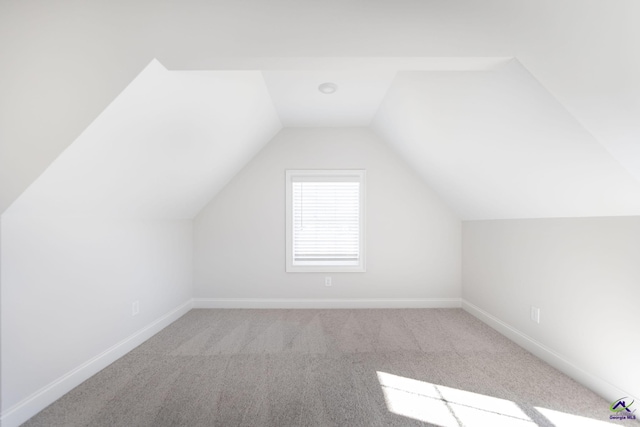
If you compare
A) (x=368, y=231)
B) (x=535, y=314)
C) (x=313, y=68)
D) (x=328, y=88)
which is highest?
(x=328, y=88)

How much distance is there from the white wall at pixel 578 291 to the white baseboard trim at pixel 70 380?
3.69 m

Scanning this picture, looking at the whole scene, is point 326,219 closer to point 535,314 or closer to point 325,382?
point 325,382

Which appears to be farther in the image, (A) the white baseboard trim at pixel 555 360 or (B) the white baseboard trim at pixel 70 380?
(A) the white baseboard trim at pixel 555 360

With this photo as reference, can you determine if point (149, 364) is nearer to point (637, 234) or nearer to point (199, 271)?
point (199, 271)

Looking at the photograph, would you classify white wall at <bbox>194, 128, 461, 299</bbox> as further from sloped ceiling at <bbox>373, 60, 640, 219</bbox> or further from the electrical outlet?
the electrical outlet

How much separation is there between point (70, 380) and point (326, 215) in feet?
10.3

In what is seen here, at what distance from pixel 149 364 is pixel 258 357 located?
910 mm

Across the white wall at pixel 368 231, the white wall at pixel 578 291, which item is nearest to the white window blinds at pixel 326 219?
the white wall at pixel 368 231

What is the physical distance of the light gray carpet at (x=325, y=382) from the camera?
2.06 meters

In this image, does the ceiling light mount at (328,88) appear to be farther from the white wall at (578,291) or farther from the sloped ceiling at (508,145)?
the white wall at (578,291)

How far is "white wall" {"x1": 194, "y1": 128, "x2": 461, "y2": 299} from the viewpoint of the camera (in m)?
4.49

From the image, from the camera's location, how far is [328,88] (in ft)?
10.5

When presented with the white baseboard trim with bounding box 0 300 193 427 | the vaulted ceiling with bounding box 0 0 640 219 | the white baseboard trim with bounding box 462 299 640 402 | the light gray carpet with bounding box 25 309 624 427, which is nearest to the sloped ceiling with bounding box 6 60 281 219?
the vaulted ceiling with bounding box 0 0 640 219

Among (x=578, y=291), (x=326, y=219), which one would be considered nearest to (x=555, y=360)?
(x=578, y=291)
